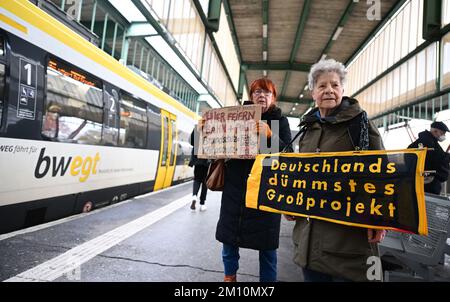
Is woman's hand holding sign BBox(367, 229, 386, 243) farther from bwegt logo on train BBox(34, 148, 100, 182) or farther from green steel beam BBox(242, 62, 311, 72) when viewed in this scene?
green steel beam BBox(242, 62, 311, 72)

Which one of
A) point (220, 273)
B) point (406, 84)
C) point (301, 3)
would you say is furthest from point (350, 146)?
point (301, 3)

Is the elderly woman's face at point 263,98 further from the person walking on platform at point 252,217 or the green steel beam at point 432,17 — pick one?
the green steel beam at point 432,17

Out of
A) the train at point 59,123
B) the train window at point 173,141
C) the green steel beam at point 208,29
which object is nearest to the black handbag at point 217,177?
the train at point 59,123

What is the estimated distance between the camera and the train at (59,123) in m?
2.69

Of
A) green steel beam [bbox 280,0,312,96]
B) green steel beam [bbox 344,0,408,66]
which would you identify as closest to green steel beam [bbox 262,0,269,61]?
green steel beam [bbox 280,0,312,96]

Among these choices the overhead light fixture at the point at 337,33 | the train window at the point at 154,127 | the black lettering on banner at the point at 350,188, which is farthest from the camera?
the overhead light fixture at the point at 337,33

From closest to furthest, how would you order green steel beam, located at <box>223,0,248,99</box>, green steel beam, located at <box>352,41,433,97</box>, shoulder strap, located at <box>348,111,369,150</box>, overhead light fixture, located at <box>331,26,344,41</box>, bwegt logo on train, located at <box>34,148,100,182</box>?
shoulder strap, located at <box>348,111,369,150</box> → bwegt logo on train, located at <box>34,148,100,182</box> → green steel beam, located at <box>352,41,433,97</box> → green steel beam, located at <box>223,0,248,99</box> → overhead light fixture, located at <box>331,26,344,41</box>

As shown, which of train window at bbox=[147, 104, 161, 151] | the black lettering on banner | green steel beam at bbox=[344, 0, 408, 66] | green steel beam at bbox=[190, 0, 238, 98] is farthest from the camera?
green steel beam at bbox=[344, 0, 408, 66]

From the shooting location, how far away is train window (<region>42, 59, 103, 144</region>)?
3.19 m

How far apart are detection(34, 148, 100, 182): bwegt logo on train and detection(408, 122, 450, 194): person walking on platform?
485 cm

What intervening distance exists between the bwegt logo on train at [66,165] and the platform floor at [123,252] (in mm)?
731

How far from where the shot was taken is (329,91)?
1.48 meters

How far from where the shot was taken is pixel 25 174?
2809 millimetres

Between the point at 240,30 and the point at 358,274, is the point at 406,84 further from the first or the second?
the point at 358,274
